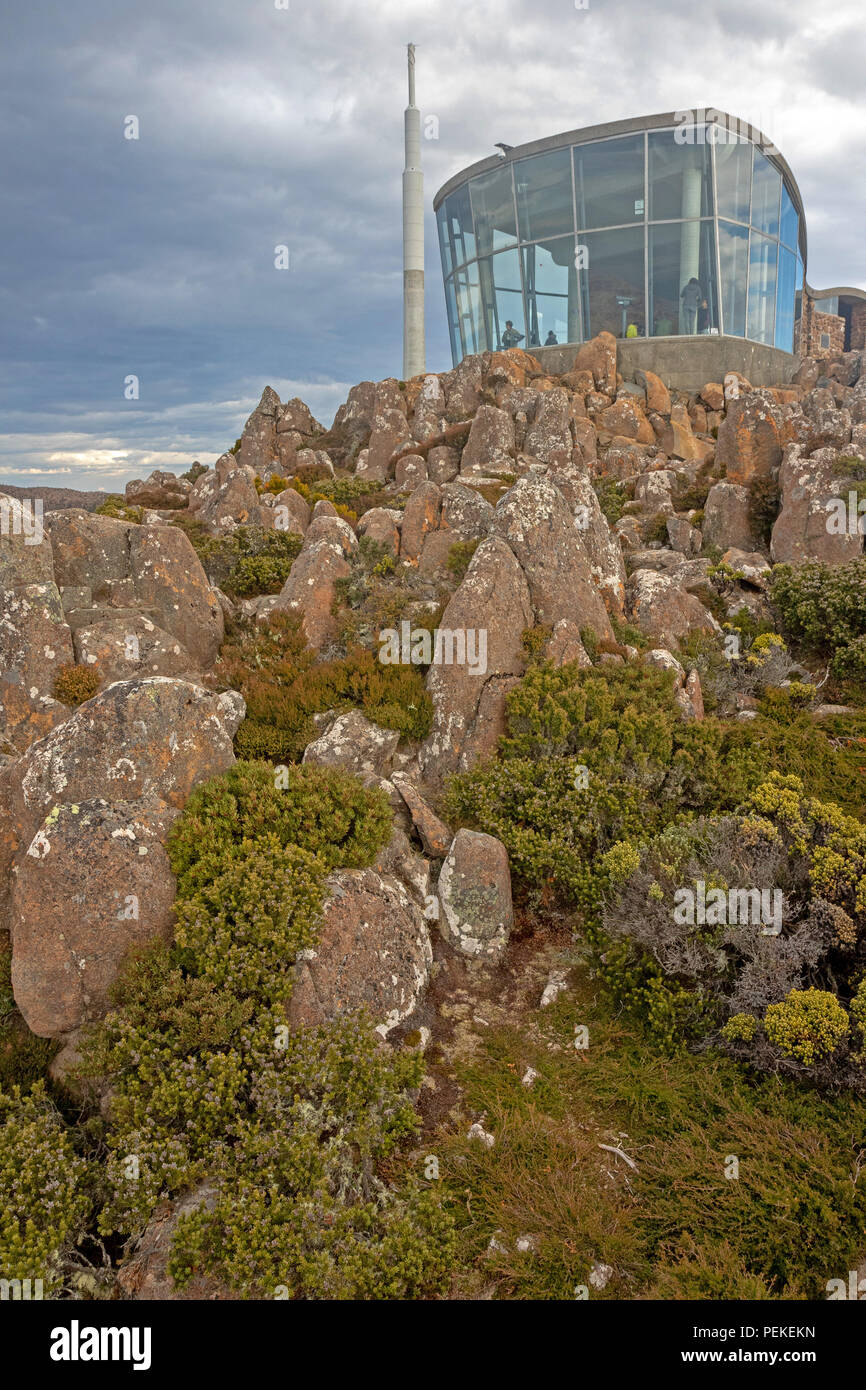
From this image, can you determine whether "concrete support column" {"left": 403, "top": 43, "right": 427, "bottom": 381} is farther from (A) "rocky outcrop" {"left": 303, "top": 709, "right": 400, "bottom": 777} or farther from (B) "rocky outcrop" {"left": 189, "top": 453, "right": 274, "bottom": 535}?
(A) "rocky outcrop" {"left": 303, "top": 709, "right": 400, "bottom": 777}

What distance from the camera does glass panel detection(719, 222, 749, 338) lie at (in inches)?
1806

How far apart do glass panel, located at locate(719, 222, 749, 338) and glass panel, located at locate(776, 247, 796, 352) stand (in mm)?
5477

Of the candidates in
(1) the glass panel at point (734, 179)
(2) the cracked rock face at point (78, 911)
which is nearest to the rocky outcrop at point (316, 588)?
(2) the cracked rock face at point (78, 911)

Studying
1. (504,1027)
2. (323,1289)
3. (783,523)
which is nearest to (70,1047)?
(323,1289)

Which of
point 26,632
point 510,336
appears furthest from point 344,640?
point 510,336

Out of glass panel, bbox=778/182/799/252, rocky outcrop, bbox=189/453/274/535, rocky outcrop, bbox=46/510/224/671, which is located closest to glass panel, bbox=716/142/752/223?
glass panel, bbox=778/182/799/252

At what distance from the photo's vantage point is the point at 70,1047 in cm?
649

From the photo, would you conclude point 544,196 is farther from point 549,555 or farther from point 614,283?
point 549,555

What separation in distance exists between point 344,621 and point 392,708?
326 cm

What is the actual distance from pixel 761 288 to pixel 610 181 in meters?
12.4

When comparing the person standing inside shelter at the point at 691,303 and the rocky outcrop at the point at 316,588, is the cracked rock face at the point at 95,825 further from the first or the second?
the person standing inside shelter at the point at 691,303

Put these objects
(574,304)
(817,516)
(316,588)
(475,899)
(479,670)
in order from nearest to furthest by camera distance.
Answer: (475,899)
(479,670)
(316,588)
(817,516)
(574,304)

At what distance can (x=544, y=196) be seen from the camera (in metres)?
47.2
